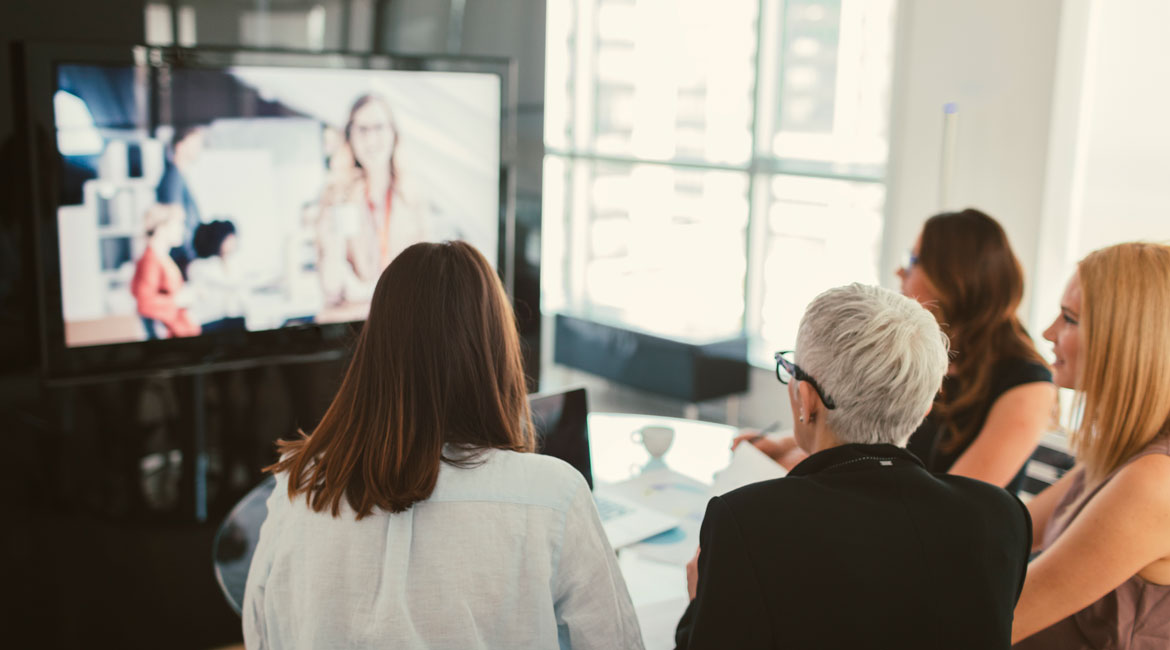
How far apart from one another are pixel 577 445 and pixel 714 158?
3.76 m

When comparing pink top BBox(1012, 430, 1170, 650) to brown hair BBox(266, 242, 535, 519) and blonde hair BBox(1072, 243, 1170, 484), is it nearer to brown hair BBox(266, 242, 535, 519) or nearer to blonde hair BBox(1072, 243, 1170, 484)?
blonde hair BBox(1072, 243, 1170, 484)

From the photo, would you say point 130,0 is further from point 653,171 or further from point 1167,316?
point 653,171

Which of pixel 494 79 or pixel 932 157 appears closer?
pixel 494 79

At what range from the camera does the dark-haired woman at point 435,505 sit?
4.32 ft

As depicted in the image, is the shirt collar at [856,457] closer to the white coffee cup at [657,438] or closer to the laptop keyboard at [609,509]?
the laptop keyboard at [609,509]

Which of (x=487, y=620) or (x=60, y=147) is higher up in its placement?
(x=60, y=147)

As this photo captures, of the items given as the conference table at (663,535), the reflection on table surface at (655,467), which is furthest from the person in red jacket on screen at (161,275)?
the reflection on table surface at (655,467)

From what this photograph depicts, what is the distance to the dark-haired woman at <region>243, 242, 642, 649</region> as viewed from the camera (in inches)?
51.9

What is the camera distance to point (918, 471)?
4.42ft

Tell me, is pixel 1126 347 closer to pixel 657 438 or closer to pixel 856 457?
pixel 856 457

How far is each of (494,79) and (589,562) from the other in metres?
2.50

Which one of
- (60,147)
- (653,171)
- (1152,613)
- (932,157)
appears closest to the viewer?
(1152,613)

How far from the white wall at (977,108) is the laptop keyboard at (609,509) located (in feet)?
7.83

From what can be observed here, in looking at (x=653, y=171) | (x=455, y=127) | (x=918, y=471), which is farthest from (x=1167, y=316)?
(x=653, y=171)
